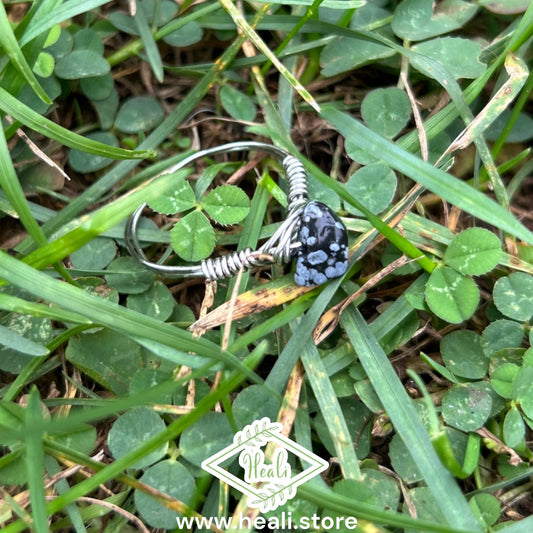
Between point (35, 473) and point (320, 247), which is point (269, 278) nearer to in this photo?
point (320, 247)

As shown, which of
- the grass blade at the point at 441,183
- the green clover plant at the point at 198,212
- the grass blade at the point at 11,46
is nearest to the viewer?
the grass blade at the point at 441,183

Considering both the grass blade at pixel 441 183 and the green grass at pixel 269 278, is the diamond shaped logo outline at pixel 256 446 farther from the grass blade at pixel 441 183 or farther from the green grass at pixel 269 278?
the grass blade at pixel 441 183

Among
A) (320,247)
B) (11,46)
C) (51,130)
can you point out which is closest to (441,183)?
(320,247)

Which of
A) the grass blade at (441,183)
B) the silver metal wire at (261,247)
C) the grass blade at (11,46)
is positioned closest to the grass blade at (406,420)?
the silver metal wire at (261,247)

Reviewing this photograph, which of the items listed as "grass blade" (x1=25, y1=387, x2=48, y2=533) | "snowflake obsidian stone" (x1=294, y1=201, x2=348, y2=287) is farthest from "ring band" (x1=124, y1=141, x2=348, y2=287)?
"grass blade" (x1=25, y1=387, x2=48, y2=533)

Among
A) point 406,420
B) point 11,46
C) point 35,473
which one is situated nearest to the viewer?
point 35,473
